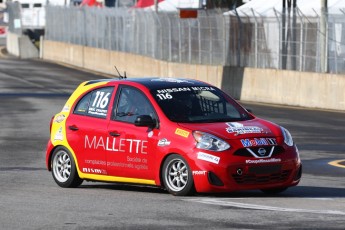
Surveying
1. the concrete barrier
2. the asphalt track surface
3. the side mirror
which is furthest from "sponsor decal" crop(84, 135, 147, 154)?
the concrete barrier

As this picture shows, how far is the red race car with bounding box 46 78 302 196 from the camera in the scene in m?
12.9

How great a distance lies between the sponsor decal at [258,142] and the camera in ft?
42.3

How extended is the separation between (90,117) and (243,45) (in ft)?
82.7

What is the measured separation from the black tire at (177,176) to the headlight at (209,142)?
11.3 inches

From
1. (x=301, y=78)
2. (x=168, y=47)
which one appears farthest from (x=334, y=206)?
(x=168, y=47)

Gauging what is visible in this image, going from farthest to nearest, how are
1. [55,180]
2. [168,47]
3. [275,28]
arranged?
1. [168,47]
2. [275,28]
3. [55,180]

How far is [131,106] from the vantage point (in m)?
14.0

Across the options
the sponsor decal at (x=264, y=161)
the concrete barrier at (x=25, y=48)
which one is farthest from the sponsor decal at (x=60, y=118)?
the concrete barrier at (x=25, y=48)

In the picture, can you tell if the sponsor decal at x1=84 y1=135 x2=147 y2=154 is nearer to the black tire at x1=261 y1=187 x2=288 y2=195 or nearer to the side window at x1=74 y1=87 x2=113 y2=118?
the side window at x1=74 y1=87 x2=113 y2=118

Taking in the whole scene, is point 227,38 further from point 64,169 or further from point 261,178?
point 261,178

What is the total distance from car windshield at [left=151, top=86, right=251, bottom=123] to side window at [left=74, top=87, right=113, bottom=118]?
720mm

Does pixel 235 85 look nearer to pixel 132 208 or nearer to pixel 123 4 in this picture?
pixel 132 208

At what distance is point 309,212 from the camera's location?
1152 centimetres

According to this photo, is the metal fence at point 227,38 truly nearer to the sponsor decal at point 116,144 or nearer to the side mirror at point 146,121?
the sponsor decal at point 116,144
